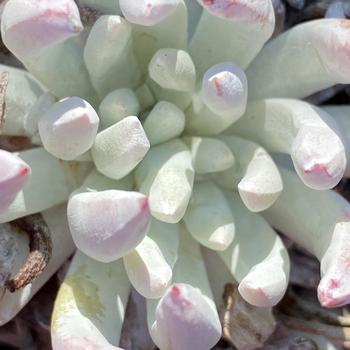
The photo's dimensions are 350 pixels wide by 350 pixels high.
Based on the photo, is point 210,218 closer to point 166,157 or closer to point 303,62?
point 166,157

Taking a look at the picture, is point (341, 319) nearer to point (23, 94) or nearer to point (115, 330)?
point (115, 330)

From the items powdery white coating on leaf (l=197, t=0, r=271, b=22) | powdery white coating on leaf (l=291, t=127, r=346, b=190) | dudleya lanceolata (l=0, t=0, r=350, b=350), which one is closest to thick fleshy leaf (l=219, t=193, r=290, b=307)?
dudleya lanceolata (l=0, t=0, r=350, b=350)

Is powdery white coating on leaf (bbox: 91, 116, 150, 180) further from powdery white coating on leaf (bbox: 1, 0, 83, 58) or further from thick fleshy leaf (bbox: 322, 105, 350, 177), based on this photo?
thick fleshy leaf (bbox: 322, 105, 350, 177)

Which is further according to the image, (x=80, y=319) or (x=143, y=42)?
(x=143, y=42)

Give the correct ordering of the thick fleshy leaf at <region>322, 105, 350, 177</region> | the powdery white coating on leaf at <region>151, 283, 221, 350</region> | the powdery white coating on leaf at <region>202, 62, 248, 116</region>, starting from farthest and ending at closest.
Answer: the thick fleshy leaf at <region>322, 105, 350, 177</region> < the powdery white coating on leaf at <region>202, 62, 248, 116</region> < the powdery white coating on leaf at <region>151, 283, 221, 350</region>

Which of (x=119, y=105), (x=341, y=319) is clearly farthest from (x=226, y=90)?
(x=341, y=319)

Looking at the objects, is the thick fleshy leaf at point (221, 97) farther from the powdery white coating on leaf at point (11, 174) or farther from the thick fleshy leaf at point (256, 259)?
the powdery white coating on leaf at point (11, 174)

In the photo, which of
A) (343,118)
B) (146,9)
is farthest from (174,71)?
(343,118)
